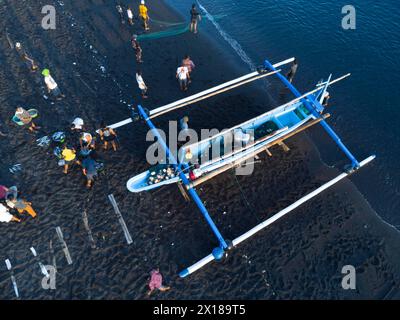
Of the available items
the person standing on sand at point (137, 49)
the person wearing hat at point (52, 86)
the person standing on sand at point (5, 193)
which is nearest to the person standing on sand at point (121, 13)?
the person standing on sand at point (137, 49)

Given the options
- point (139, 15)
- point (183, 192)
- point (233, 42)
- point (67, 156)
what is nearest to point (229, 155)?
point (183, 192)

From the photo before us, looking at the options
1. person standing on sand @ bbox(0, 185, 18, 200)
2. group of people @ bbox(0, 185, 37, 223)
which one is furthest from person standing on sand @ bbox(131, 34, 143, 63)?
person standing on sand @ bbox(0, 185, 18, 200)

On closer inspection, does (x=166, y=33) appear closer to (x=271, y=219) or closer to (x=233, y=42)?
(x=233, y=42)

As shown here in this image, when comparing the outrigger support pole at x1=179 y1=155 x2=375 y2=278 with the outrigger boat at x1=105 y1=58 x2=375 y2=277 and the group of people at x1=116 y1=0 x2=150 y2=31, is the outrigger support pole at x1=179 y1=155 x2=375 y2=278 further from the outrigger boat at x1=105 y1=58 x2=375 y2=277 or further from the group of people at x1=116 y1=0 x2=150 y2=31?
the group of people at x1=116 y1=0 x2=150 y2=31

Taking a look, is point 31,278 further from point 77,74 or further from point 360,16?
point 360,16
